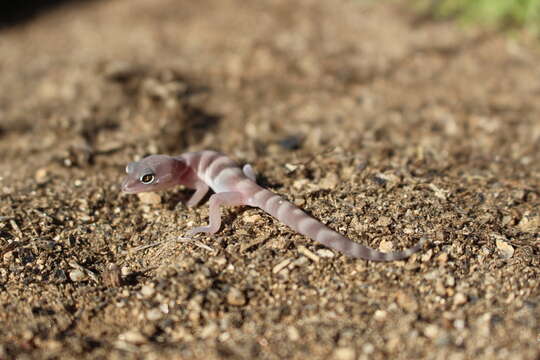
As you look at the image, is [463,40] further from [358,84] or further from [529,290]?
[529,290]

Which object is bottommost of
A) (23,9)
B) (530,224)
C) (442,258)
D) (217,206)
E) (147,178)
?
(530,224)

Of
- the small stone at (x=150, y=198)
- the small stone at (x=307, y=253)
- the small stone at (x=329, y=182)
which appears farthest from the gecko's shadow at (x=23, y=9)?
the small stone at (x=307, y=253)

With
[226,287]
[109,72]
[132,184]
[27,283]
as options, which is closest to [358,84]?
[109,72]

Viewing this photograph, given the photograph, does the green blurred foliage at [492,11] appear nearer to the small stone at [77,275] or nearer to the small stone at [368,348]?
the small stone at [368,348]

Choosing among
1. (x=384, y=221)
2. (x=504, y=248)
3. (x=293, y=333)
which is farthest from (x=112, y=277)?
(x=504, y=248)

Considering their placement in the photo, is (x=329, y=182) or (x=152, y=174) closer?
(x=152, y=174)

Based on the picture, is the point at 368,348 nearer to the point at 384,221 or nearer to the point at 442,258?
the point at 442,258

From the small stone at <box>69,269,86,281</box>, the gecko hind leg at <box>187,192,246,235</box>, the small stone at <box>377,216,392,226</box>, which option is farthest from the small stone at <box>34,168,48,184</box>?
the small stone at <box>377,216,392,226</box>
